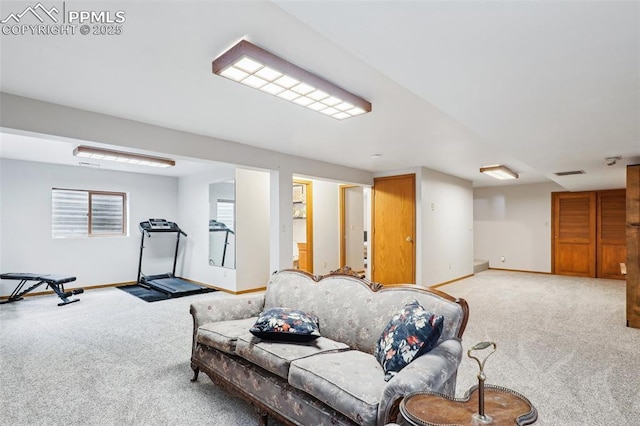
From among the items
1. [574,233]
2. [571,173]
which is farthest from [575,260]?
[571,173]

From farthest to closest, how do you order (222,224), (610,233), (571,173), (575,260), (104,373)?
(575,260) < (610,233) < (222,224) < (571,173) < (104,373)

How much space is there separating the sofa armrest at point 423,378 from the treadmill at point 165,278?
5113 millimetres

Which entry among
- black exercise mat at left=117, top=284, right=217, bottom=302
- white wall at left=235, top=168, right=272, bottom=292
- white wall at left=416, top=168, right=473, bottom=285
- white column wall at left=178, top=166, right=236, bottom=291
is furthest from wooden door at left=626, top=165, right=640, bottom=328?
black exercise mat at left=117, top=284, right=217, bottom=302

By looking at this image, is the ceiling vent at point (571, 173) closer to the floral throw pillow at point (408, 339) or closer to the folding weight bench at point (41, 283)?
the floral throw pillow at point (408, 339)

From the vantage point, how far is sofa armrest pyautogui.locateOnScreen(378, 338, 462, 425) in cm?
151

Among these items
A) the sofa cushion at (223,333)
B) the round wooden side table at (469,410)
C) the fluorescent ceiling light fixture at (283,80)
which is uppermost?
the fluorescent ceiling light fixture at (283,80)

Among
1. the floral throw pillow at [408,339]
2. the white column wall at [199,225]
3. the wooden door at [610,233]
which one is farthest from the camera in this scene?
the wooden door at [610,233]

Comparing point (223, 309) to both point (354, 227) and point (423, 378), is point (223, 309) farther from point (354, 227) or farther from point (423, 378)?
point (354, 227)

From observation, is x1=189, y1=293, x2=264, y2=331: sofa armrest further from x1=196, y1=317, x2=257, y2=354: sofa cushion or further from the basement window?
the basement window

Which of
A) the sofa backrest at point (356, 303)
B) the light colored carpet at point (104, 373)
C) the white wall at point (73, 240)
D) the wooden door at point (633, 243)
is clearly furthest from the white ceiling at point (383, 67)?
the white wall at point (73, 240)

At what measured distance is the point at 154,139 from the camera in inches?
142

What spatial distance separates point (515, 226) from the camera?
894 cm

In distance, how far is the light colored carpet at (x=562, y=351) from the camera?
7.84 ft

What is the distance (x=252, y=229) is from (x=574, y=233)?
7.64m
